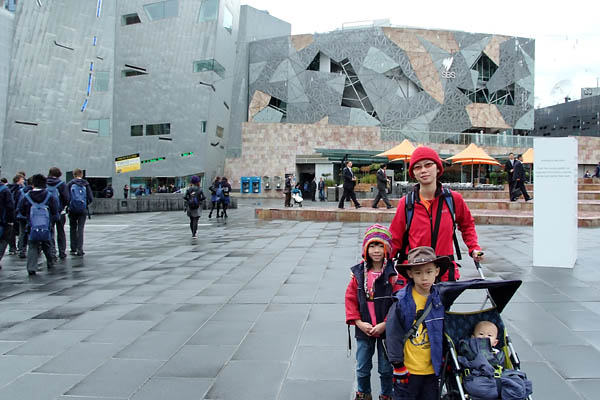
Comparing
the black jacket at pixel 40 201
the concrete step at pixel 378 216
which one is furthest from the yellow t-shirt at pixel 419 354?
the concrete step at pixel 378 216

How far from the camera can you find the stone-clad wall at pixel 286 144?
39750 millimetres

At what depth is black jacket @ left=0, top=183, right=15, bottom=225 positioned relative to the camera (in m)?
7.86

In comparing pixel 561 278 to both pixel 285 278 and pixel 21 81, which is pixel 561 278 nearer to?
pixel 285 278

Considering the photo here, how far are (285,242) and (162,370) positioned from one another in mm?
7288

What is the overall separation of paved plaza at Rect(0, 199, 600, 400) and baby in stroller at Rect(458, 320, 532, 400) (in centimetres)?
98

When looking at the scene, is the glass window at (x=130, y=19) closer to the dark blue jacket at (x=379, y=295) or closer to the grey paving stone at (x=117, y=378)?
the grey paving stone at (x=117, y=378)

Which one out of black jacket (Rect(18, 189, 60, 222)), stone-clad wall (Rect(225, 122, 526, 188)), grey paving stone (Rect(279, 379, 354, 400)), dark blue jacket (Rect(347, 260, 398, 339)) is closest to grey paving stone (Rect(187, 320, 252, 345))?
grey paving stone (Rect(279, 379, 354, 400))

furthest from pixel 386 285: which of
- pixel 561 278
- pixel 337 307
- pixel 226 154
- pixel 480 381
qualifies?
pixel 226 154

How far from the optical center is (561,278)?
6629 millimetres

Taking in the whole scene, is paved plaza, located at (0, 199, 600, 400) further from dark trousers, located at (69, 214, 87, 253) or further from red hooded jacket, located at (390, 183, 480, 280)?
red hooded jacket, located at (390, 183, 480, 280)

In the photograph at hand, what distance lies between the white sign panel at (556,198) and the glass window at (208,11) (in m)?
32.3

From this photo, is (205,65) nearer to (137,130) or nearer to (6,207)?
(137,130)

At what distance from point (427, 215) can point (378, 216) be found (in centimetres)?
1185

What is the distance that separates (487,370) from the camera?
2420mm
